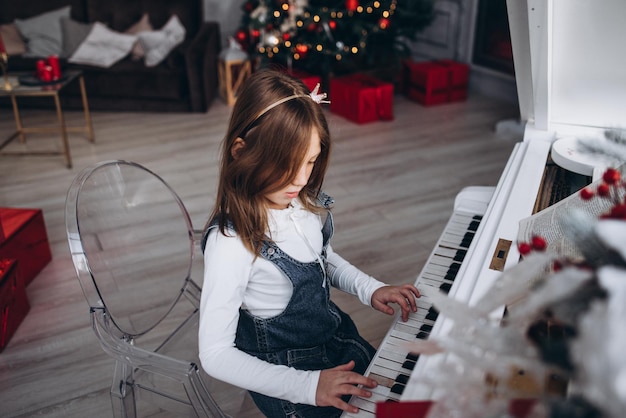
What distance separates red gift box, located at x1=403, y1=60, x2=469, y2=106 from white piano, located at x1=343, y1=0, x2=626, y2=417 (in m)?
3.12

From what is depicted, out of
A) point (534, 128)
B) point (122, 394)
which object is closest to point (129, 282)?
point (122, 394)

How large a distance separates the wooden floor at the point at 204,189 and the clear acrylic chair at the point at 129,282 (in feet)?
1.60

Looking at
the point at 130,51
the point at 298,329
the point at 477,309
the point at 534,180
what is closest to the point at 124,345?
the point at 298,329

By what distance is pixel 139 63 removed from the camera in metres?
4.53

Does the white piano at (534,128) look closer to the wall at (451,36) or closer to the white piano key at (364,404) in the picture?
the white piano key at (364,404)

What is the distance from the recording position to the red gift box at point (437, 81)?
4562 millimetres

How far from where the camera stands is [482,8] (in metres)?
4.80

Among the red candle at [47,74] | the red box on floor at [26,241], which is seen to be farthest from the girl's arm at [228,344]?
the red candle at [47,74]

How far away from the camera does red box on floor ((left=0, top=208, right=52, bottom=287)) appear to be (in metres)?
2.41

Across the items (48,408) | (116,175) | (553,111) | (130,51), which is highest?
(553,111)

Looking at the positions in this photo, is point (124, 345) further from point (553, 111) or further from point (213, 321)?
point (553, 111)

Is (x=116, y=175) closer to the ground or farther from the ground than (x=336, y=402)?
farther from the ground

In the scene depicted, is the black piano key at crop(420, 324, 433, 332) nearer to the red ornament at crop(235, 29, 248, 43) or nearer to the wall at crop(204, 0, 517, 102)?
the wall at crop(204, 0, 517, 102)

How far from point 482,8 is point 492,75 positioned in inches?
21.4
